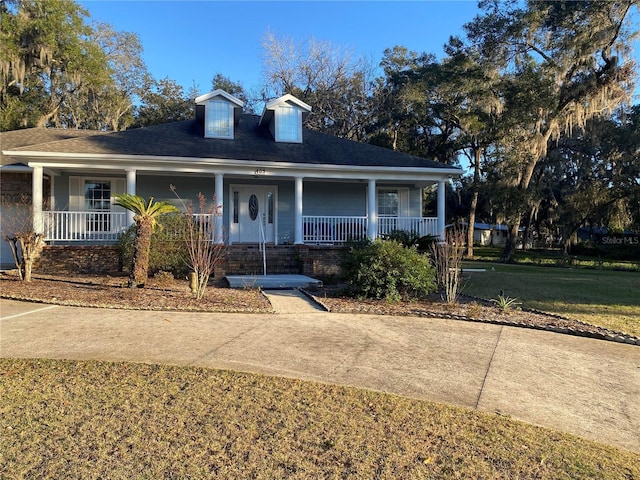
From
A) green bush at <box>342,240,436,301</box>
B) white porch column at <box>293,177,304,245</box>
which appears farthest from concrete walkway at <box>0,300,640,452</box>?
white porch column at <box>293,177,304,245</box>

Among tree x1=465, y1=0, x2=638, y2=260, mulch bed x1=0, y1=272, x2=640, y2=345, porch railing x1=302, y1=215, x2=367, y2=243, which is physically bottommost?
mulch bed x1=0, y1=272, x2=640, y2=345

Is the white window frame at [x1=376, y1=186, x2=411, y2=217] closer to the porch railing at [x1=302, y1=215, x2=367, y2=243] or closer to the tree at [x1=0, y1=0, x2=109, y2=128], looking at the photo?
the porch railing at [x1=302, y1=215, x2=367, y2=243]

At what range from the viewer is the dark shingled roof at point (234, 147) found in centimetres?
1338

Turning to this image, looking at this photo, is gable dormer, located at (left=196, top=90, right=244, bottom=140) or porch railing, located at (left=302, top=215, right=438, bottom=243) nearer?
porch railing, located at (left=302, top=215, right=438, bottom=243)

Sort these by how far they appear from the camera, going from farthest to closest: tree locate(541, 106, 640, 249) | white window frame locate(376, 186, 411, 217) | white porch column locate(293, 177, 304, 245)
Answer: tree locate(541, 106, 640, 249) → white window frame locate(376, 186, 411, 217) → white porch column locate(293, 177, 304, 245)

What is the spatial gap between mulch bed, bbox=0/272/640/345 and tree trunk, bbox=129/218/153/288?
0.26 metres

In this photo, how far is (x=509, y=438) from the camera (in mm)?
3340

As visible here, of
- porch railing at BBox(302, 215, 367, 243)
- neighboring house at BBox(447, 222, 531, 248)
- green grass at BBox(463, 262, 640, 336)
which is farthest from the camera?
neighboring house at BBox(447, 222, 531, 248)

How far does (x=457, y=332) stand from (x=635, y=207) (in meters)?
27.1

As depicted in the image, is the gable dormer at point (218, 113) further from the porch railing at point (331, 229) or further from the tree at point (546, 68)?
the tree at point (546, 68)

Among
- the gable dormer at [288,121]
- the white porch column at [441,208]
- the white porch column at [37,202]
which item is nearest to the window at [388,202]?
the white porch column at [441,208]

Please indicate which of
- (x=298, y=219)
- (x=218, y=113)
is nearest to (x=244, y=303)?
(x=298, y=219)

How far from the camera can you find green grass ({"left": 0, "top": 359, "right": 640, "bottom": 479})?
2.81 metres

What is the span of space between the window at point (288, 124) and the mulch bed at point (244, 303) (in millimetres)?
7473
